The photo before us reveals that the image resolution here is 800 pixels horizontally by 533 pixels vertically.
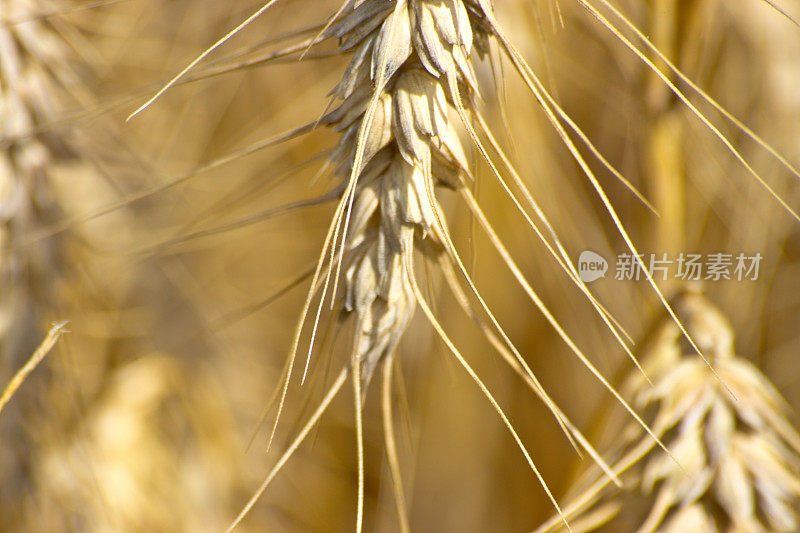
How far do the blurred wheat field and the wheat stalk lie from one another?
0.01m

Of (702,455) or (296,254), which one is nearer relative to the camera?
(702,455)

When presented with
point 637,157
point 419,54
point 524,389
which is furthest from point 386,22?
point 524,389

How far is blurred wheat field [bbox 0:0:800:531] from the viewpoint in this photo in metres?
0.39

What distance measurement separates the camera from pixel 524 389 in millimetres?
501

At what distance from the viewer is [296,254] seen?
59 centimetres

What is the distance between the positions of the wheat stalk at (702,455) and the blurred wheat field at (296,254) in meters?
0.01

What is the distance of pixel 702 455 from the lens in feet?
1.15

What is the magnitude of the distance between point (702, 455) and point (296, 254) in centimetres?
40

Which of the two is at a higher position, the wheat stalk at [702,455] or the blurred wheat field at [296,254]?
the blurred wheat field at [296,254]

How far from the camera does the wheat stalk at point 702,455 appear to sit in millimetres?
339

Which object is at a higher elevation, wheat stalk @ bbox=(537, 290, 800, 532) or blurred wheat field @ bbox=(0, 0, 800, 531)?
blurred wheat field @ bbox=(0, 0, 800, 531)

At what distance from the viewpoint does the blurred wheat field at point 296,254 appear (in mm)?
387

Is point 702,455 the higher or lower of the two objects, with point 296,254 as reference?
lower

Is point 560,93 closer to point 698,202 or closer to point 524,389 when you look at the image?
point 698,202
